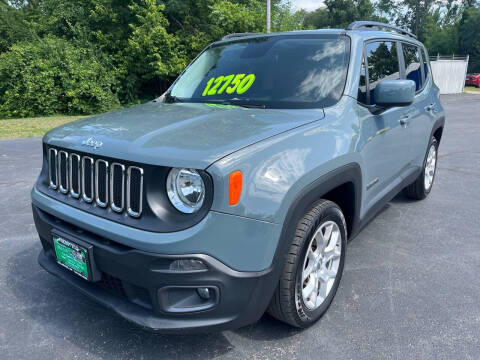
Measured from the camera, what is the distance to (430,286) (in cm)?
292

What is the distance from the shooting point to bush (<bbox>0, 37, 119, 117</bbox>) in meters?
15.8

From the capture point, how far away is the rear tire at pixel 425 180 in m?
4.59

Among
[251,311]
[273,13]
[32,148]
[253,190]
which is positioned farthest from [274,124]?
[273,13]

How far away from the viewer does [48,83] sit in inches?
623

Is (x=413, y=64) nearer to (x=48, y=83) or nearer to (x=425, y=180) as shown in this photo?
(x=425, y=180)

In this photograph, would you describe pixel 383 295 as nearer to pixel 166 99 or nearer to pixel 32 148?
pixel 166 99

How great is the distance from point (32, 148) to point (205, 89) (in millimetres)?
6696

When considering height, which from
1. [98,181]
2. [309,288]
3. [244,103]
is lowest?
[309,288]

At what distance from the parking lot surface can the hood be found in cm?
113

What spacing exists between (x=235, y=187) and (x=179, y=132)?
54 cm

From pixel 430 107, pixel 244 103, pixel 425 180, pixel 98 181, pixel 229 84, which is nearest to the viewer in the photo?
→ pixel 98 181

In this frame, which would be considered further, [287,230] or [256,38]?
[256,38]

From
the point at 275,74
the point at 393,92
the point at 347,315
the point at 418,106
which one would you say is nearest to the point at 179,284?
the point at 347,315

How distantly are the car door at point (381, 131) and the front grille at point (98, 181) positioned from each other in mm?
1587
